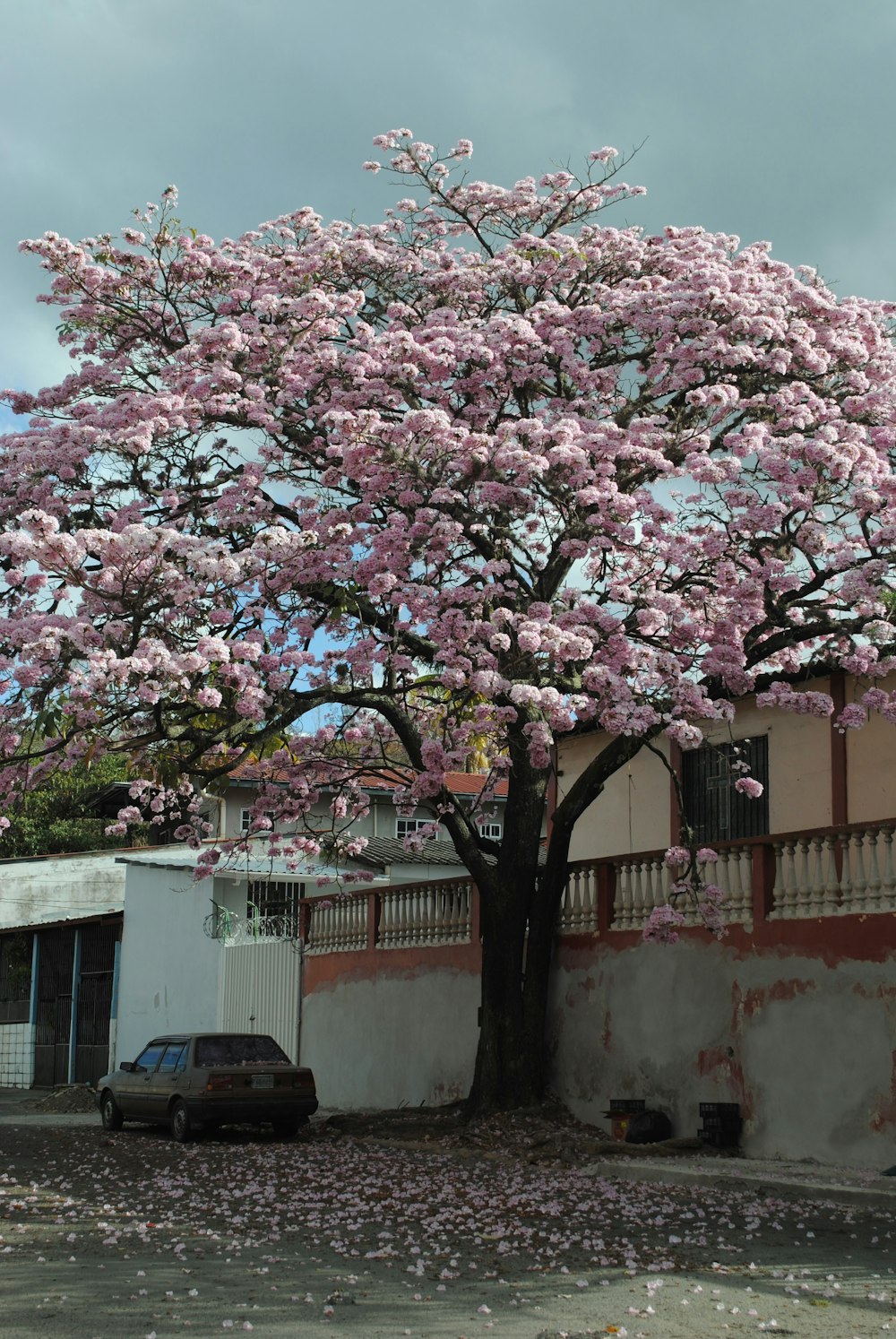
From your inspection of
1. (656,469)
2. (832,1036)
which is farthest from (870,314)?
(832,1036)

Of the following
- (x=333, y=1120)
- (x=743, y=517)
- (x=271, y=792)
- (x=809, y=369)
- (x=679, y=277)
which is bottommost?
(x=333, y=1120)

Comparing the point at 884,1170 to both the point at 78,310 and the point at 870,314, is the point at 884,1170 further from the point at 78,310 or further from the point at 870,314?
the point at 78,310

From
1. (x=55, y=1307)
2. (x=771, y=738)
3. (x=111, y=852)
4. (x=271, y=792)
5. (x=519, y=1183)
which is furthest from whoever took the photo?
(x=111, y=852)

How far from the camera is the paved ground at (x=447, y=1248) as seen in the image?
24.0 ft

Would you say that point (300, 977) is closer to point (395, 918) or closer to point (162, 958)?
point (395, 918)

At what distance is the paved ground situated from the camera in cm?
730

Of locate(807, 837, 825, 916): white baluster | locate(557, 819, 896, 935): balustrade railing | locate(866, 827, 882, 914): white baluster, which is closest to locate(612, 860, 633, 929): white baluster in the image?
locate(557, 819, 896, 935): balustrade railing

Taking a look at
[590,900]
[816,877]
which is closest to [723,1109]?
[816,877]

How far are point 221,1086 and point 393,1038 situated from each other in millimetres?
A: 3656

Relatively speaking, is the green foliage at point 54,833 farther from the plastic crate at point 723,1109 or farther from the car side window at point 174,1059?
the plastic crate at point 723,1109

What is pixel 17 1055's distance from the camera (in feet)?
109

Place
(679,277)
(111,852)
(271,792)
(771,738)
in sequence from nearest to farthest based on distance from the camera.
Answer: (679,277) → (271,792) → (771,738) → (111,852)

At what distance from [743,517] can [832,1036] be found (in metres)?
4.96

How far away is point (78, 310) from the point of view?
56.9 ft
